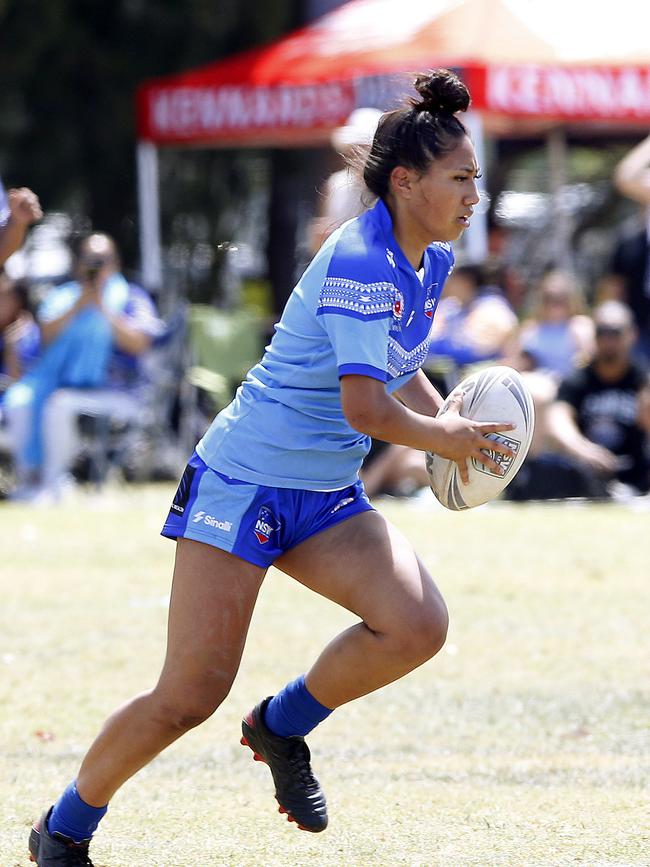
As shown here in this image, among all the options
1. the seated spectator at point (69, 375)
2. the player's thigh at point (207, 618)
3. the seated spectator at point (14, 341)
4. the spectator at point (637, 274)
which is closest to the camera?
→ the player's thigh at point (207, 618)

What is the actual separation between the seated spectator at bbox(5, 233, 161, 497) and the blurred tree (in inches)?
A: 164

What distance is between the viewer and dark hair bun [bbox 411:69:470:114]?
388cm

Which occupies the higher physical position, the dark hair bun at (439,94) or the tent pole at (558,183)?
the dark hair bun at (439,94)

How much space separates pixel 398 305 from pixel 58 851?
1540 millimetres

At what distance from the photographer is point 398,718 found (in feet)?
18.6

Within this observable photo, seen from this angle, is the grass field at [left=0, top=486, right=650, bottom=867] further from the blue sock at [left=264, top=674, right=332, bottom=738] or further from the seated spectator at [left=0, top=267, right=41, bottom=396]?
the seated spectator at [left=0, top=267, right=41, bottom=396]

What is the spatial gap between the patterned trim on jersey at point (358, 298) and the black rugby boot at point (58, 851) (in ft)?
4.65

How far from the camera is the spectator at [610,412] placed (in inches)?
439

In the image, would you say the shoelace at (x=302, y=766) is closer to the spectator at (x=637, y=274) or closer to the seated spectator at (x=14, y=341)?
the spectator at (x=637, y=274)

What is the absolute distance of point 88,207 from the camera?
16594mm

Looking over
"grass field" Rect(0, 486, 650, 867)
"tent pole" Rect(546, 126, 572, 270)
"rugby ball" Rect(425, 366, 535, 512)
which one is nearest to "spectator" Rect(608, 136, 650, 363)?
"grass field" Rect(0, 486, 650, 867)

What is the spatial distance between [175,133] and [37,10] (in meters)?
1.67

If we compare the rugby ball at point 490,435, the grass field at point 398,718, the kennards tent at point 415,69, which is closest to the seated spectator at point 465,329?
the kennards tent at point 415,69

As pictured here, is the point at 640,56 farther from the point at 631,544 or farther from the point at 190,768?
the point at 190,768
